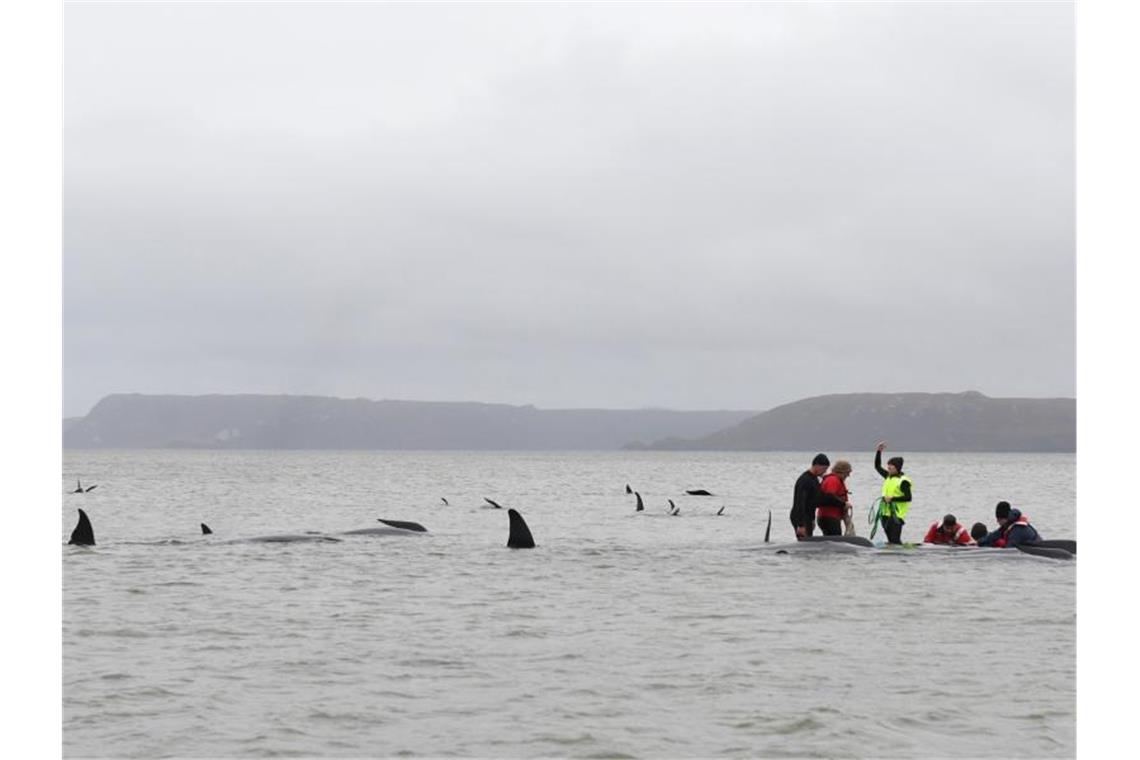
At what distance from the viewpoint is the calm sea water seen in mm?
12508

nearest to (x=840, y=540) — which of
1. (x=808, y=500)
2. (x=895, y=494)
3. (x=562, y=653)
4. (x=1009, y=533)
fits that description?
(x=808, y=500)

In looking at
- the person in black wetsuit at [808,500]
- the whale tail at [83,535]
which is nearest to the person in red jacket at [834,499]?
the person in black wetsuit at [808,500]

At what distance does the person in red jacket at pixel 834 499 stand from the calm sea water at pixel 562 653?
116cm

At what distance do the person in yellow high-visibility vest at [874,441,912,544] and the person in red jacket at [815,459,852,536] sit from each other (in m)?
0.83

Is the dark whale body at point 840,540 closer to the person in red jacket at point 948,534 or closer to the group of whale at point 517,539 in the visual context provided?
the group of whale at point 517,539

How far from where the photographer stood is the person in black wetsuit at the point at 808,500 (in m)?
27.8

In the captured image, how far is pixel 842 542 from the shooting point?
93.1ft

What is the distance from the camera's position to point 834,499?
2845cm

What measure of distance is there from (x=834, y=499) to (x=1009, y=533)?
13.6 feet

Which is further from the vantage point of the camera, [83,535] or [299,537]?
[299,537]

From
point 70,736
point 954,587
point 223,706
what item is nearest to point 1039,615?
point 954,587

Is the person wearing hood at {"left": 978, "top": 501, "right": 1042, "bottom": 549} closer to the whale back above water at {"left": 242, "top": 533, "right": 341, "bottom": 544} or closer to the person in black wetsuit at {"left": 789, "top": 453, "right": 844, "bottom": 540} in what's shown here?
the person in black wetsuit at {"left": 789, "top": 453, "right": 844, "bottom": 540}

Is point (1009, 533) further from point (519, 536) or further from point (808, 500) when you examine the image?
point (519, 536)

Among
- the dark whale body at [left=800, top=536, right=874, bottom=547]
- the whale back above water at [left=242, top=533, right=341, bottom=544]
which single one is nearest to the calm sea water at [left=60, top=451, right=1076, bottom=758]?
the dark whale body at [left=800, top=536, right=874, bottom=547]
